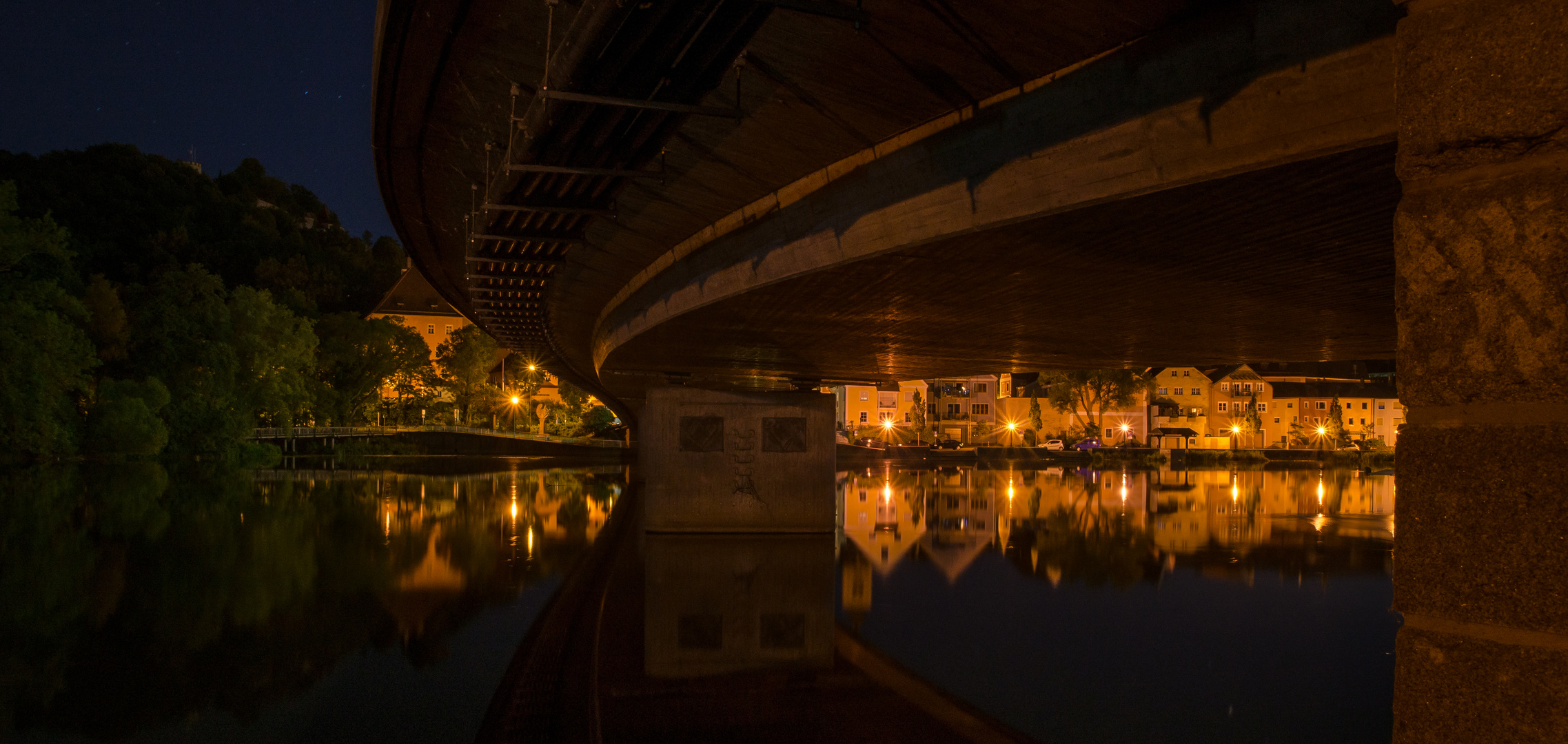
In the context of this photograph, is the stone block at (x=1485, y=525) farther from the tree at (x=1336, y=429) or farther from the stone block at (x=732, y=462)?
the tree at (x=1336, y=429)

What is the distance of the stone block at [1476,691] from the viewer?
10.6 feet

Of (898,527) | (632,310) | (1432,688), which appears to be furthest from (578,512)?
(1432,688)

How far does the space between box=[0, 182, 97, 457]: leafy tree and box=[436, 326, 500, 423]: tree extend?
53329 mm

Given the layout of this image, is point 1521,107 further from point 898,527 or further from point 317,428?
point 317,428

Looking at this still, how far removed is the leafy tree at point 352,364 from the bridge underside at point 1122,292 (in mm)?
73922

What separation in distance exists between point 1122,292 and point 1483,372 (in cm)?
949

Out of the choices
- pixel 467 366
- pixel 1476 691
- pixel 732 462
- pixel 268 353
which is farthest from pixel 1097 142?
pixel 467 366

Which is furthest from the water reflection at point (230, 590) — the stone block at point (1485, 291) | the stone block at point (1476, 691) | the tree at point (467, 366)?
the tree at point (467, 366)

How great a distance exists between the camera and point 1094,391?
113812 mm

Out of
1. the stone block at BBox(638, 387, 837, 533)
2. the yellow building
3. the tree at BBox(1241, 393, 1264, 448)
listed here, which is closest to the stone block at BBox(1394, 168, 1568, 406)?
the stone block at BBox(638, 387, 837, 533)

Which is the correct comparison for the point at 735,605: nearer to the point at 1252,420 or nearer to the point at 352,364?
the point at 352,364

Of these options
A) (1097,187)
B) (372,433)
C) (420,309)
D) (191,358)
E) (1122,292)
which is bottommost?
(372,433)

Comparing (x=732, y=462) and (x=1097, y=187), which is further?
(x=732, y=462)

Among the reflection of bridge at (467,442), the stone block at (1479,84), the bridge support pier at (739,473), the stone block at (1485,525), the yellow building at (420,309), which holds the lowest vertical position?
the reflection of bridge at (467,442)
